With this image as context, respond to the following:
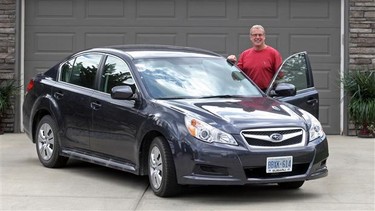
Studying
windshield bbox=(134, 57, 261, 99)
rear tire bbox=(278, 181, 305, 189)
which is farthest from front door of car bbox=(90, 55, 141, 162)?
rear tire bbox=(278, 181, 305, 189)

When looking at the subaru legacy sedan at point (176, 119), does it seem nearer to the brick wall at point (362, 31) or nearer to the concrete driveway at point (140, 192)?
the concrete driveway at point (140, 192)

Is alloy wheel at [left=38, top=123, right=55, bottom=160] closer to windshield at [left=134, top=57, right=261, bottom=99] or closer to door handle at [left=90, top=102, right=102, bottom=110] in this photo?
door handle at [left=90, top=102, right=102, bottom=110]

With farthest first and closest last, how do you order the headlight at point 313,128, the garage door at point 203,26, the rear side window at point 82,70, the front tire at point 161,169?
the garage door at point 203,26 → the rear side window at point 82,70 → the headlight at point 313,128 → the front tire at point 161,169

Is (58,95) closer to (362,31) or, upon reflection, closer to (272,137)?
(272,137)

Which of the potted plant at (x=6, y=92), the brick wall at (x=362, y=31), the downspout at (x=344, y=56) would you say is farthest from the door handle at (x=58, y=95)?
the brick wall at (x=362, y=31)

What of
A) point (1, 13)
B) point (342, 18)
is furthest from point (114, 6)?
point (342, 18)

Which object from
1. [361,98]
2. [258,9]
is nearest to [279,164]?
[361,98]

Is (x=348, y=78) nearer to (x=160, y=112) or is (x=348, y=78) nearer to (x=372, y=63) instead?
(x=372, y=63)

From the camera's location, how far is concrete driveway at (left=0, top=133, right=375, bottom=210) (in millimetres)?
6914

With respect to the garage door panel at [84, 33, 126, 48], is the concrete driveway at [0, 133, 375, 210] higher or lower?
lower

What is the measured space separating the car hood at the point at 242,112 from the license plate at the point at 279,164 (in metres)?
0.33

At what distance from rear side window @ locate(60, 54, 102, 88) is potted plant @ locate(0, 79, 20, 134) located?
3.49 metres

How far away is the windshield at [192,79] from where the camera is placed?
771 centimetres

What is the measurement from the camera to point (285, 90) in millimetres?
8250
